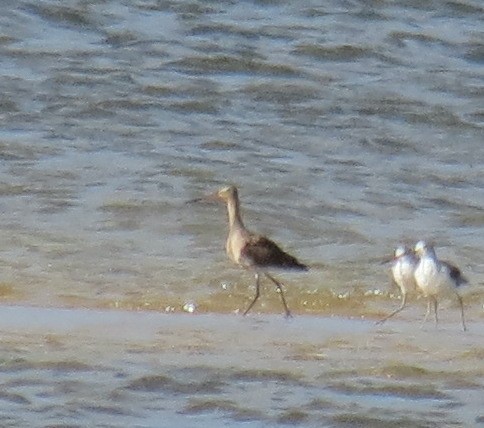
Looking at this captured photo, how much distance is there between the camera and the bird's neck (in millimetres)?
9422

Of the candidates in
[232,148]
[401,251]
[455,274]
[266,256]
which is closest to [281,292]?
[266,256]

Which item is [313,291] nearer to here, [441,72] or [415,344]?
[415,344]

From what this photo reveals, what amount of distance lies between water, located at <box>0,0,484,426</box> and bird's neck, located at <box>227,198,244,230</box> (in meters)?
0.21

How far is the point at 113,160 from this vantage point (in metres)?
11.1

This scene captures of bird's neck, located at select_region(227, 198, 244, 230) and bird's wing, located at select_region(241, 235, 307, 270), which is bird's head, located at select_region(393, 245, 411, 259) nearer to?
bird's wing, located at select_region(241, 235, 307, 270)

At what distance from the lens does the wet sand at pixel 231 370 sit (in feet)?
20.6

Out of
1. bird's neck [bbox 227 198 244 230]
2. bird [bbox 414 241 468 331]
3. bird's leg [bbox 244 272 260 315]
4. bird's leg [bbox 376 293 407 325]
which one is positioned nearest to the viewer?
bird's leg [bbox 376 293 407 325]

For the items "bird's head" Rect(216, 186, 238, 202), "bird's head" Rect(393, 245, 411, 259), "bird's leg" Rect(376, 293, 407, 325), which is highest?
"bird's head" Rect(216, 186, 238, 202)

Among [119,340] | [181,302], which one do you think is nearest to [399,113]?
[181,302]

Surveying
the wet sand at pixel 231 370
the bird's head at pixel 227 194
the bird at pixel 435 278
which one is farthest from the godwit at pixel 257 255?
the bird at pixel 435 278

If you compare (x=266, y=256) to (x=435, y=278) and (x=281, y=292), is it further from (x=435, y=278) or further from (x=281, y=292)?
(x=435, y=278)

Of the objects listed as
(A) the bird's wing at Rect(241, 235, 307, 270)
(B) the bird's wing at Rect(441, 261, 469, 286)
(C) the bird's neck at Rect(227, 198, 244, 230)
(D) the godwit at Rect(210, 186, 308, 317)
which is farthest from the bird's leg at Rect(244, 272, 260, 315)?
(B) the bird's wing at Rect(441, 261, 469, 286)

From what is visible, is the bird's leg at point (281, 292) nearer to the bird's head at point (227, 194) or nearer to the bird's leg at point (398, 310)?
the bird's leg at point (398, 310)

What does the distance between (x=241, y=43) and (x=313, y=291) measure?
5059 mm
